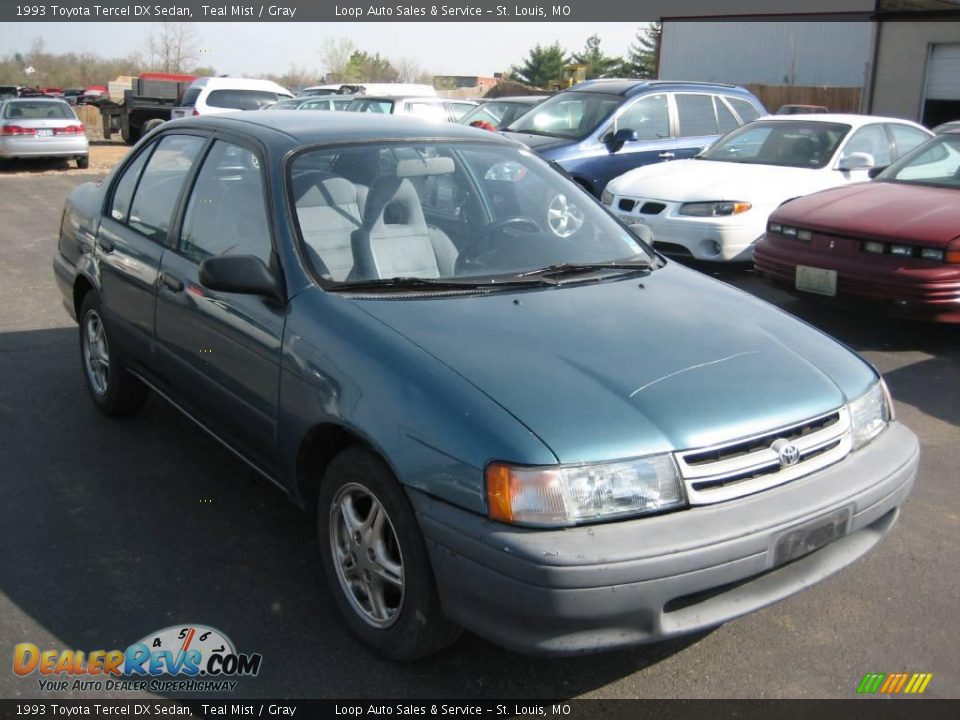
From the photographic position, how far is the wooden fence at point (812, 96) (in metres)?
28.6

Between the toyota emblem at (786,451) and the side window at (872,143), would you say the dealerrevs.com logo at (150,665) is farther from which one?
the side window at (872,143)

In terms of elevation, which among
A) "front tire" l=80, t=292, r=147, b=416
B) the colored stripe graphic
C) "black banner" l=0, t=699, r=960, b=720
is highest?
"front tire" l=80, t=292, r=147, b=416

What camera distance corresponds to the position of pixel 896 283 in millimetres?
6301

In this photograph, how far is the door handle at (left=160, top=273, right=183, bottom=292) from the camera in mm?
3961

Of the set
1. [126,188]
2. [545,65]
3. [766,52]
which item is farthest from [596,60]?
[126,188]

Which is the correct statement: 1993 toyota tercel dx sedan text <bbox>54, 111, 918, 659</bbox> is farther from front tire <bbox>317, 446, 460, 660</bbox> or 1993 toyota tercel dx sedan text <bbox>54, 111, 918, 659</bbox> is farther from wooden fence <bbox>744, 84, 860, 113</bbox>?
wooden fence <bbox>744, 84, 860, 113</bbox>

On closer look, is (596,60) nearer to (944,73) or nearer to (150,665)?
(944,73)

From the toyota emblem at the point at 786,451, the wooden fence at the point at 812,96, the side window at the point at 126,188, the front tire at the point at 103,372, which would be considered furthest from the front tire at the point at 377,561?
the wooden fence at the point at 812,96

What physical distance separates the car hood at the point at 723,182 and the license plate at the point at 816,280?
1619mm

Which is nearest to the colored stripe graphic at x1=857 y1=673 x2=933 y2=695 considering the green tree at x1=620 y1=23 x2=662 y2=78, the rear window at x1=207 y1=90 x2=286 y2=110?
the rear window at x1=207 y1=90 x2=286 y2=110

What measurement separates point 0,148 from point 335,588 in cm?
1845

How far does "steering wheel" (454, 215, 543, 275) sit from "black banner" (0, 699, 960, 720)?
5.14 ft

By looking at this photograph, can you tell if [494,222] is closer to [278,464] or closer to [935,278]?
[278,464]

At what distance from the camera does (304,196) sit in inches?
142
